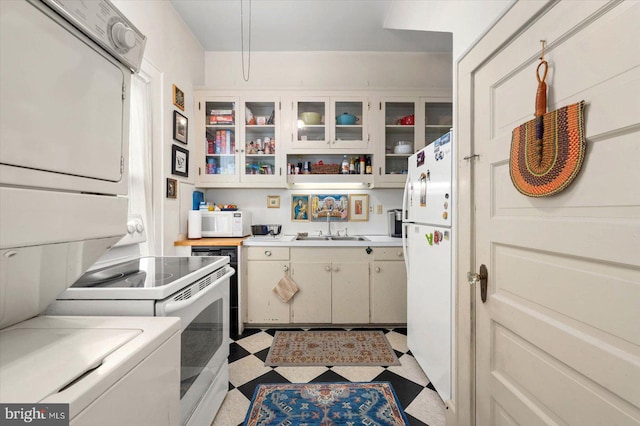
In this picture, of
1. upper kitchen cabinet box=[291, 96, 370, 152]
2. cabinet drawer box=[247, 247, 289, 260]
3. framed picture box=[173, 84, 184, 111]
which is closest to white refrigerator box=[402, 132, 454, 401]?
upper kitchen cabinet box=[291, 96, 370, 152]

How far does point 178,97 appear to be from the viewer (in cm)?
250

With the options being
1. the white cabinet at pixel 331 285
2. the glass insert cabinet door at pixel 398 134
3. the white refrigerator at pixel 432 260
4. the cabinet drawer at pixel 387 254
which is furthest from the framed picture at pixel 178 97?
the cabinet drawer at pixel 387 254

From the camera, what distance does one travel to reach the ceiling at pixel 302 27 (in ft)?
7.85

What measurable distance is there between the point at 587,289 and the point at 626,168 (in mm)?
332

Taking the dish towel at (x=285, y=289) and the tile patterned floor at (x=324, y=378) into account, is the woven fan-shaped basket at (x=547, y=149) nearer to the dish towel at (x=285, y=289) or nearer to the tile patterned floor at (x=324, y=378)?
the tile patterned floor at (x=324, y=378)

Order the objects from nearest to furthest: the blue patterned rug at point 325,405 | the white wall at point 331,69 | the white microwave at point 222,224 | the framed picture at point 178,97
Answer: the blue patterned rug at point 325,405, the framed picture at point 178,97, the white microwave at point 222,224, the white wall at point 331,69

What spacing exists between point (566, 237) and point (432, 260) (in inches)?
37.8

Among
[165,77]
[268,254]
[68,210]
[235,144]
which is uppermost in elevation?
[165,77]

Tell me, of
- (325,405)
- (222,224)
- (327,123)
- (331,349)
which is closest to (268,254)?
(222,224)

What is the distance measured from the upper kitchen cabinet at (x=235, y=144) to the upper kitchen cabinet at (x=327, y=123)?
0.24m

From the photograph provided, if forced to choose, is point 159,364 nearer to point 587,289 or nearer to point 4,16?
point 4,16

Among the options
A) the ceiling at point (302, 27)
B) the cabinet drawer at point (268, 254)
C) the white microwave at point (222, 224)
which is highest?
the ceiling at point (302, 27)

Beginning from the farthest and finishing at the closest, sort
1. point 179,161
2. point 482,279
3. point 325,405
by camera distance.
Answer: point 179,161
point 325,405
point 482,279

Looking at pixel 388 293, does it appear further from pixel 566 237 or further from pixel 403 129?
pixel 566 237
